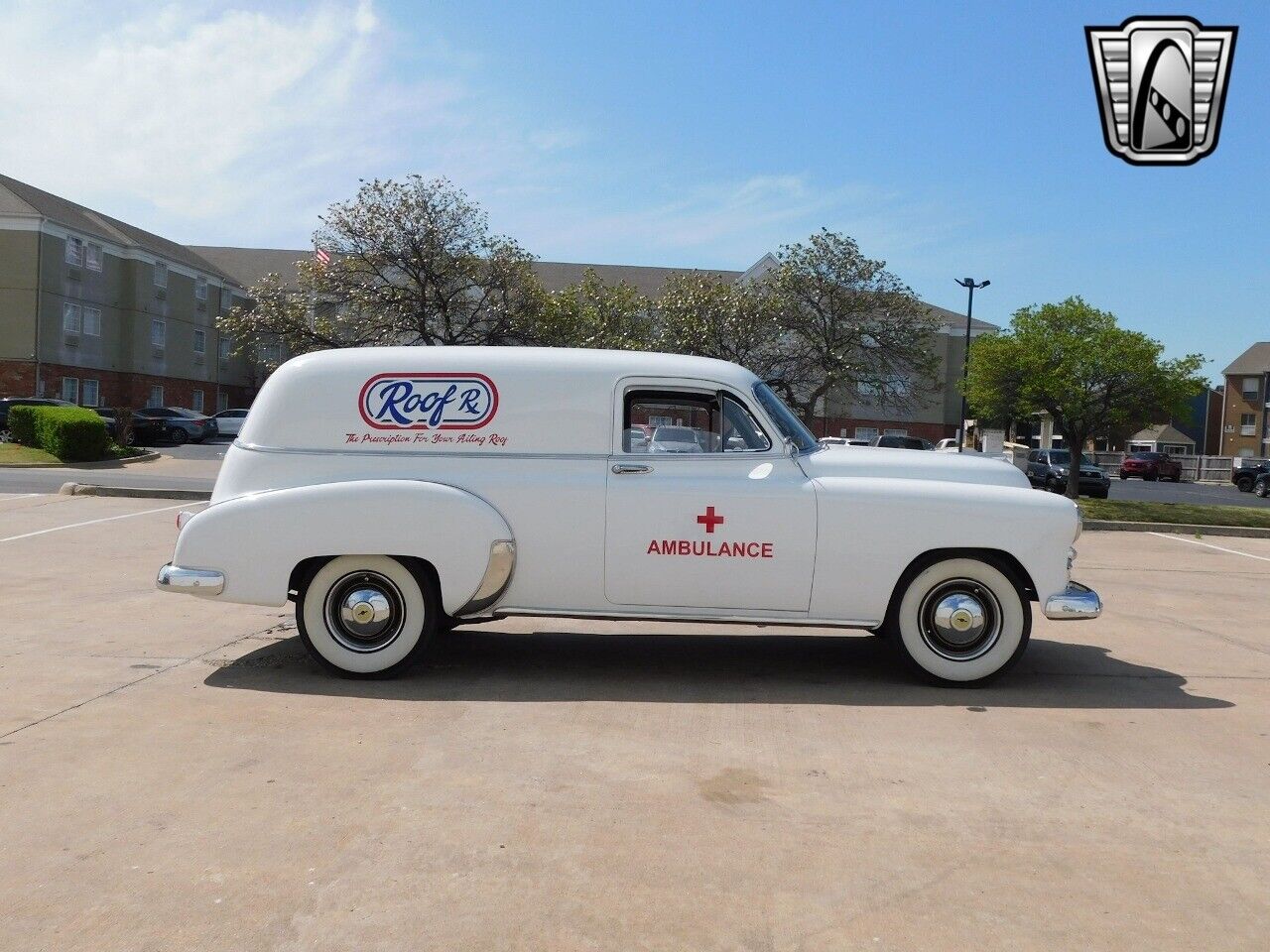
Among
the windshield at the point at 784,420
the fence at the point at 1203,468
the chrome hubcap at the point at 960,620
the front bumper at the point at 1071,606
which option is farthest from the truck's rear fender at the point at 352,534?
the fence at the point at 1203,468

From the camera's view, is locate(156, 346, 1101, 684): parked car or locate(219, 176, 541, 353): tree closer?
locate(156, 346, 1101, 684): parked car

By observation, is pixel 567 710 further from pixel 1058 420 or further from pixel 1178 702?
pixel 1058 420

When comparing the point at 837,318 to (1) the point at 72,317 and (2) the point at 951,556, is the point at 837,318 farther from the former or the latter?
(1) the point at 72,317

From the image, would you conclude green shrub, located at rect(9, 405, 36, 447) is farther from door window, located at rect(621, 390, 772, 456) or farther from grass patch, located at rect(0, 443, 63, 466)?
door window, located at rect(621, 390, 772, 456)

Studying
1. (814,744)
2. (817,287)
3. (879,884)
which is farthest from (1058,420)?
(879,884)

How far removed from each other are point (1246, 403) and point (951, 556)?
90.9 meters

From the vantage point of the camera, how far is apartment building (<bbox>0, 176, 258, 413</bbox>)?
45.4 metres

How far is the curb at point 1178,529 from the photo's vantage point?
19.0 metres

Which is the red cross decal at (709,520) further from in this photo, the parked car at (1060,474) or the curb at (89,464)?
the parked car at (1060,474)

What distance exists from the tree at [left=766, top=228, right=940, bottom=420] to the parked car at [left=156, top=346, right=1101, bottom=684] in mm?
25359

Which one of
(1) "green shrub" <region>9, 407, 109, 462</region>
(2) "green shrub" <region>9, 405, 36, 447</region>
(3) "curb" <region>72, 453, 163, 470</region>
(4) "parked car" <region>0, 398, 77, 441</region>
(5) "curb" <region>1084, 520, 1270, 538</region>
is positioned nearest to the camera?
(5) "curb" <region>1084, 520, 1270, 538</region>

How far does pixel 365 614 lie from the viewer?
646cm

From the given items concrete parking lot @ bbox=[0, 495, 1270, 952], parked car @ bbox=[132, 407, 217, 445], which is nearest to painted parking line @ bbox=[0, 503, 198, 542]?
concrete parking lot @ bbox=[0, 495, 1270, 952]

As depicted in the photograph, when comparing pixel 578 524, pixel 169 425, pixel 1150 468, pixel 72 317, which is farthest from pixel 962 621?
pixel 1150 468
